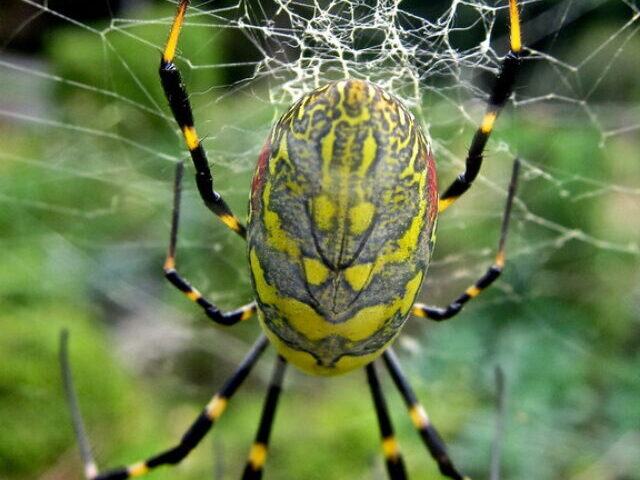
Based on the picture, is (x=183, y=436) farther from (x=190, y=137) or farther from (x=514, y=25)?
(x=514, y=25)

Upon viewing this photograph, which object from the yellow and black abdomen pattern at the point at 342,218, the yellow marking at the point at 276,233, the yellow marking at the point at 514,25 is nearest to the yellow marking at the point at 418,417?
the yellow and black abdomen pattern at the point at 342,218

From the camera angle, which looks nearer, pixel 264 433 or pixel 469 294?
pixel 469 294

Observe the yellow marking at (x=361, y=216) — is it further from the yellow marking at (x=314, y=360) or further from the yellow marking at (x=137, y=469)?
the yellow marking at (x=137, y=469)

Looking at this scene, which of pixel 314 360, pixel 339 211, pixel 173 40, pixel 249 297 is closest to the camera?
pixel 339 211

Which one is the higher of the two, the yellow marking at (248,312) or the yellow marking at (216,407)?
the yellow marking at (248,312)

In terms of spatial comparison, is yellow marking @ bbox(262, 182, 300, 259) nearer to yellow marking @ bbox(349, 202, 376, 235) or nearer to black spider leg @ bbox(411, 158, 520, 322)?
yellow marking @ bbox(349, 202, 376, 235)

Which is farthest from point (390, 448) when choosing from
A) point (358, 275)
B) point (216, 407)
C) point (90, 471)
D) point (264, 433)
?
point (358, 275)
